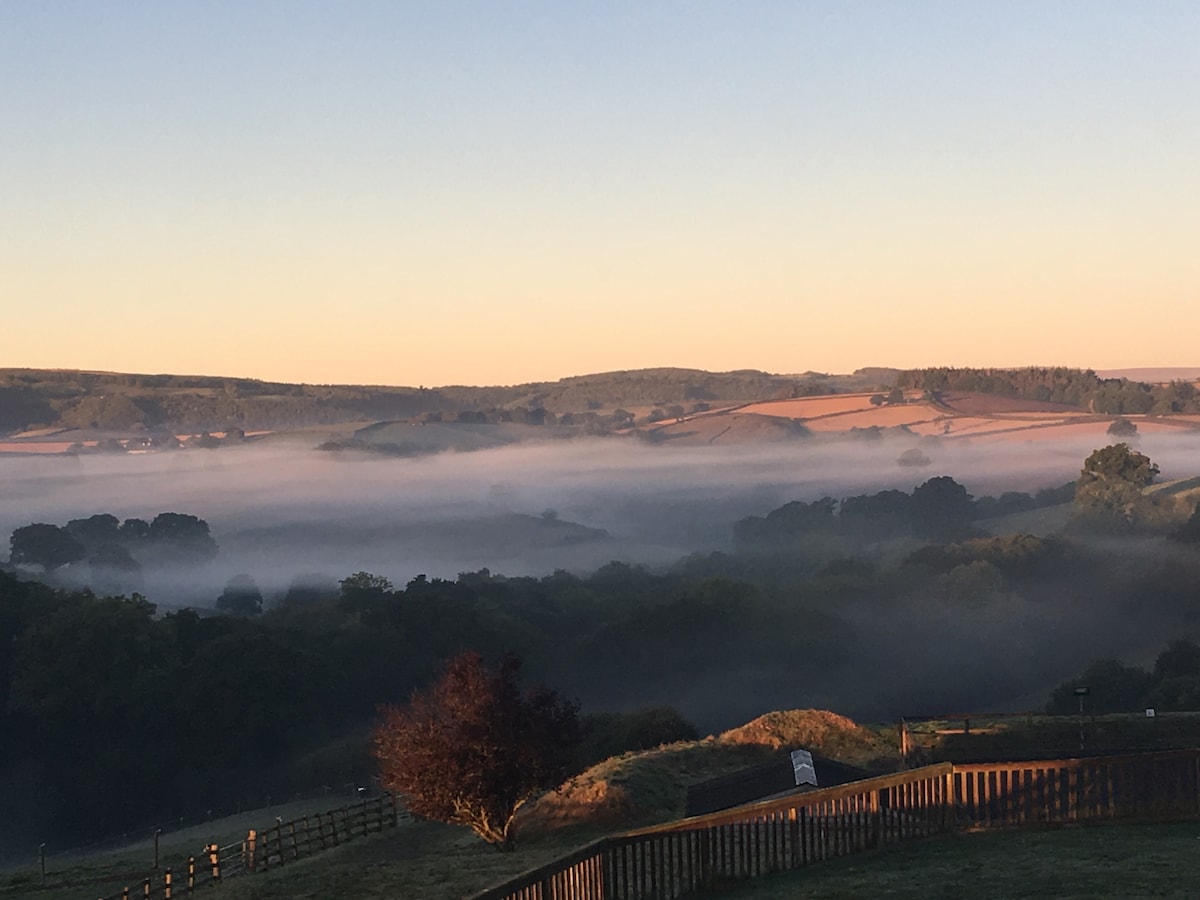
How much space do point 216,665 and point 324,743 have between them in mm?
9461

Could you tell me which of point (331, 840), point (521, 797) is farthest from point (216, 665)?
point (521, 797)

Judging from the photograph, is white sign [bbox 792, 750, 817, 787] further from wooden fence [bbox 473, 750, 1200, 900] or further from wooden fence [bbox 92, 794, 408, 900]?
wooden fence [bbox 92, 794, 408, 900]

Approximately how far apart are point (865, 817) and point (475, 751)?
17227mm

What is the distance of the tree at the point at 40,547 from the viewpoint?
19088 centimetres

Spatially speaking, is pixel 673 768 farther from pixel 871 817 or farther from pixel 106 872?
pixel 871 817

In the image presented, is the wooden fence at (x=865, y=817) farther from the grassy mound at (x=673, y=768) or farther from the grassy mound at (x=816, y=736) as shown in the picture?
the grassy mound at (x=816, y=736)

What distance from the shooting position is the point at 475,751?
Result: 35.9m

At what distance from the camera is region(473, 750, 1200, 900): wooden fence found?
17719 millimetres

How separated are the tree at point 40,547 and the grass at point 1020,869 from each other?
188712 millimetres

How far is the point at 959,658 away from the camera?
128m

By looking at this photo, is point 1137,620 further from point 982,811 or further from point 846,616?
point 982,811

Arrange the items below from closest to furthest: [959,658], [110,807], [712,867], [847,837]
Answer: [712,867]
[847,837]
[110,807]
[959,658]

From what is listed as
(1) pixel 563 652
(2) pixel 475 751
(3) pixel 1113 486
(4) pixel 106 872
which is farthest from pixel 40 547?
(2) pixel 475 751

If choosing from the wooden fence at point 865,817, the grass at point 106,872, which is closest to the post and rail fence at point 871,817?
the wooden fence at point 865,817
